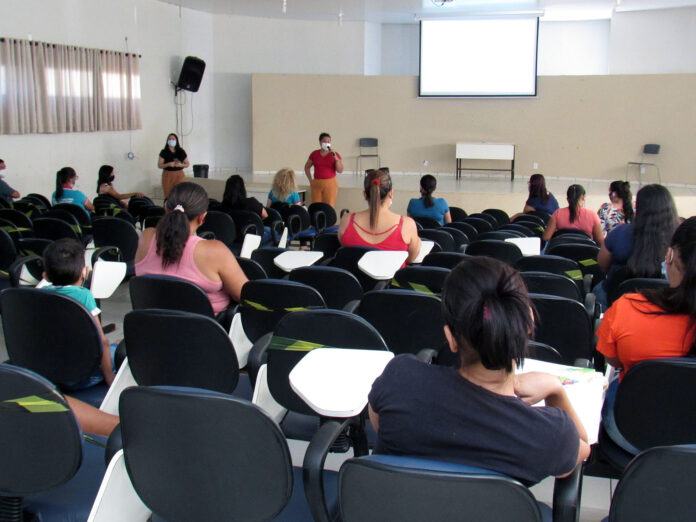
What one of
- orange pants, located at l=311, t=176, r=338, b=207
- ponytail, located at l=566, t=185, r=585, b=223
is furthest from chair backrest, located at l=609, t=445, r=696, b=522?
orange pants, located at l=311, t=176, r=338, b=207

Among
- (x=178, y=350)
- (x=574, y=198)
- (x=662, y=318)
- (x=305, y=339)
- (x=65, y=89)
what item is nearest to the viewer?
(x=662, y=318)

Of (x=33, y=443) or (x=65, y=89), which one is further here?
(x=65, y=89)

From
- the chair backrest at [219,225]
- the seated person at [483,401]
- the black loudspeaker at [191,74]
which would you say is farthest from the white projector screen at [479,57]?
the seated person at [483,401]

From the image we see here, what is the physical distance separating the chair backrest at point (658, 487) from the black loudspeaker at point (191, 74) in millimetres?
12277

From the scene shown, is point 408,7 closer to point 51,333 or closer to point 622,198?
point 622,198

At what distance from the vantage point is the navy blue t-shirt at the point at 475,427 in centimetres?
150

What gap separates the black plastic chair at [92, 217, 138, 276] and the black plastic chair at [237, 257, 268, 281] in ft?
6.53

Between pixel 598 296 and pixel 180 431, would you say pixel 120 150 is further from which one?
pixel 180 431

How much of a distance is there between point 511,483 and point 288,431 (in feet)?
4.74

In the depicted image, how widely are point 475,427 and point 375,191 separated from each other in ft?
10.3

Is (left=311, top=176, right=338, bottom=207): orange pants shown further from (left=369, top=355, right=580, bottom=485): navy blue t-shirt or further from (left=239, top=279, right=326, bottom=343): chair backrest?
(left=369, top=355, right=580, bottom=485): navy blue t-shirt

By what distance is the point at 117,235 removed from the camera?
219 inches

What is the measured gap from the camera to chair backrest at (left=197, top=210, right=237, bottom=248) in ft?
19.4

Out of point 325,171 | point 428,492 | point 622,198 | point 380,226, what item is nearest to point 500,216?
point 622,198
